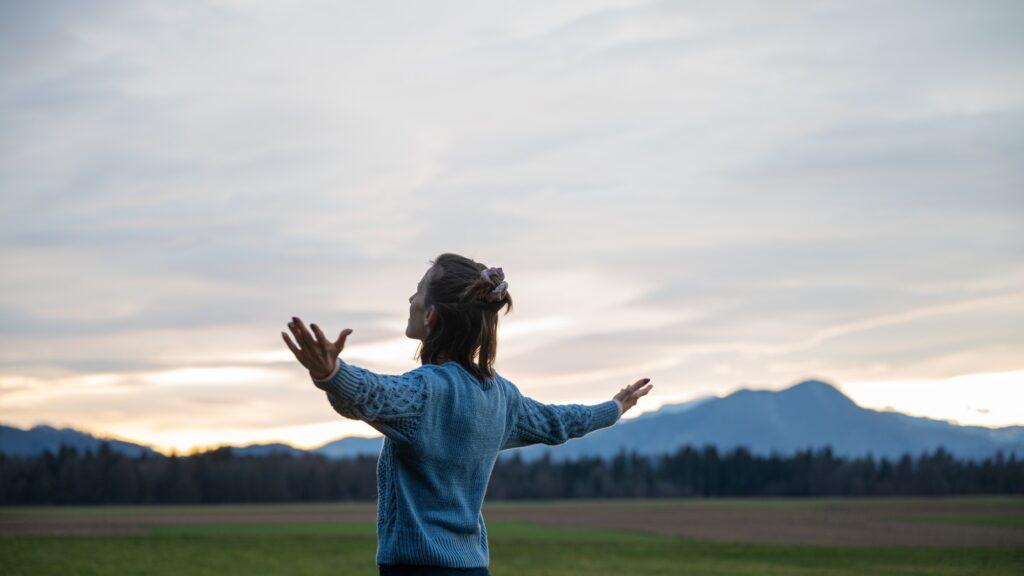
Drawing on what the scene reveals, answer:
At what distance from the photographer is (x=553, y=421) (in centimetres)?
420

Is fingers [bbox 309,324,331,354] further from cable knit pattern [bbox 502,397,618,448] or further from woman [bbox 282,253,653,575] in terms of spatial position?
cable knit pattern [bbox 502,397,618,448]

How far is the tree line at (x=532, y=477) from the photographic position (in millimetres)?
115875

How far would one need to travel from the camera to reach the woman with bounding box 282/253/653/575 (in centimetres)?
347

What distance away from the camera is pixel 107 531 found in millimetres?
52562

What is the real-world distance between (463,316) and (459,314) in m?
0.02

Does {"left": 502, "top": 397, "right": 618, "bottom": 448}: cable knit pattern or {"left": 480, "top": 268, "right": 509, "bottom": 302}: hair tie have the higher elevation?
{"left": 480, "top": 268, "right": 509, "bottom": 302}: hair tie

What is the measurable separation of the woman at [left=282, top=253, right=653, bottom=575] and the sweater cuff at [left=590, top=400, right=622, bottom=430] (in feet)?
2.16

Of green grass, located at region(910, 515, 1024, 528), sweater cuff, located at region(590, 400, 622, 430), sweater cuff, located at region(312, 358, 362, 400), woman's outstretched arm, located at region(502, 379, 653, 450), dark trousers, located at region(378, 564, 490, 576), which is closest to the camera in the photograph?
sweater cuff, located at region(312, 358, 362, 400)

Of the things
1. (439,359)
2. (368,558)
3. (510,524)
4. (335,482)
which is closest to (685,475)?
(335,482)

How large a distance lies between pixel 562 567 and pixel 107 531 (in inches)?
1225

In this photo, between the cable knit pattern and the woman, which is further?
the cable knit pattern

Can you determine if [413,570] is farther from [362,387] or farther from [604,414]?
[604,414]

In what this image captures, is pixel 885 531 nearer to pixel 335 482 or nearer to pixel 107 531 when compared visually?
pixel 107 531

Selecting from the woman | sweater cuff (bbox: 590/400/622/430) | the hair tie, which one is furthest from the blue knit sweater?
sweater cuff (bbox: 590/400/622/430)
